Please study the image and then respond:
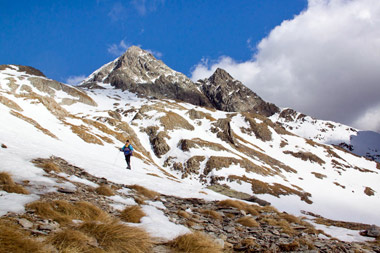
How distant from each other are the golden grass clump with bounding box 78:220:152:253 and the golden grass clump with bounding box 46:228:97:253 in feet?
1.07

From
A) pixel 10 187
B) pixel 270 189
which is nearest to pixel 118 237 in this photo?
pixel 10 187

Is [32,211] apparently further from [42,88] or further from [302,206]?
[42,88]

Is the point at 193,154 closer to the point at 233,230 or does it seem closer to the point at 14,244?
the point at 233,230

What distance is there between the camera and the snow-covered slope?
102ft

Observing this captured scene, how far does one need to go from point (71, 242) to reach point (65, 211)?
Answer: 234 cm

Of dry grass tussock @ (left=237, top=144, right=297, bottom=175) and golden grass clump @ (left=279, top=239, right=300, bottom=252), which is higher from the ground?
dry grass tussock @ (left=237, top=144, right=297, bottom=175)

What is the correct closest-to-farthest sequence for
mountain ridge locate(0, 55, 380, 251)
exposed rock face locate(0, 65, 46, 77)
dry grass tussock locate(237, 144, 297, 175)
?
mountain ridge locate(0, 55, 380, 251)
dry grass tussock locate(237, 144, 297, 175)
exposed rock face locate(0, 65, 46, 77)

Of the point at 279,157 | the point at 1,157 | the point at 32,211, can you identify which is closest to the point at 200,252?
the point at 32,211

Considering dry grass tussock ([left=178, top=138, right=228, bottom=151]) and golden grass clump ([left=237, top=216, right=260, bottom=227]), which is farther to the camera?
dry grass tussock ([left=178, top=138, right=228, bottom=151])

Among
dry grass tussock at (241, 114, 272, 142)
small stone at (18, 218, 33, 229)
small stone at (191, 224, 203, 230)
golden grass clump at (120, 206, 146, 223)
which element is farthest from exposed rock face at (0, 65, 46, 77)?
small stone at (191, 224, 203, 230)

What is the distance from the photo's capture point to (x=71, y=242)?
11.9 feet

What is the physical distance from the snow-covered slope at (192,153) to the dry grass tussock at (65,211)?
1961mm

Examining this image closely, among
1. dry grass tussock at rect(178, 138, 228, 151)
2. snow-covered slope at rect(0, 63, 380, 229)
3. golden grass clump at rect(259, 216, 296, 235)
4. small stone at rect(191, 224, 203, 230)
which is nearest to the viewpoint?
small stone at rect(191, 224, 203, 230)

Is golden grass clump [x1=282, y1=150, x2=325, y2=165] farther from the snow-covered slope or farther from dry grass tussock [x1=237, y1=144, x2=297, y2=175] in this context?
dry grass tussock [x1=237, y1=144, x2=297, y2=175]
